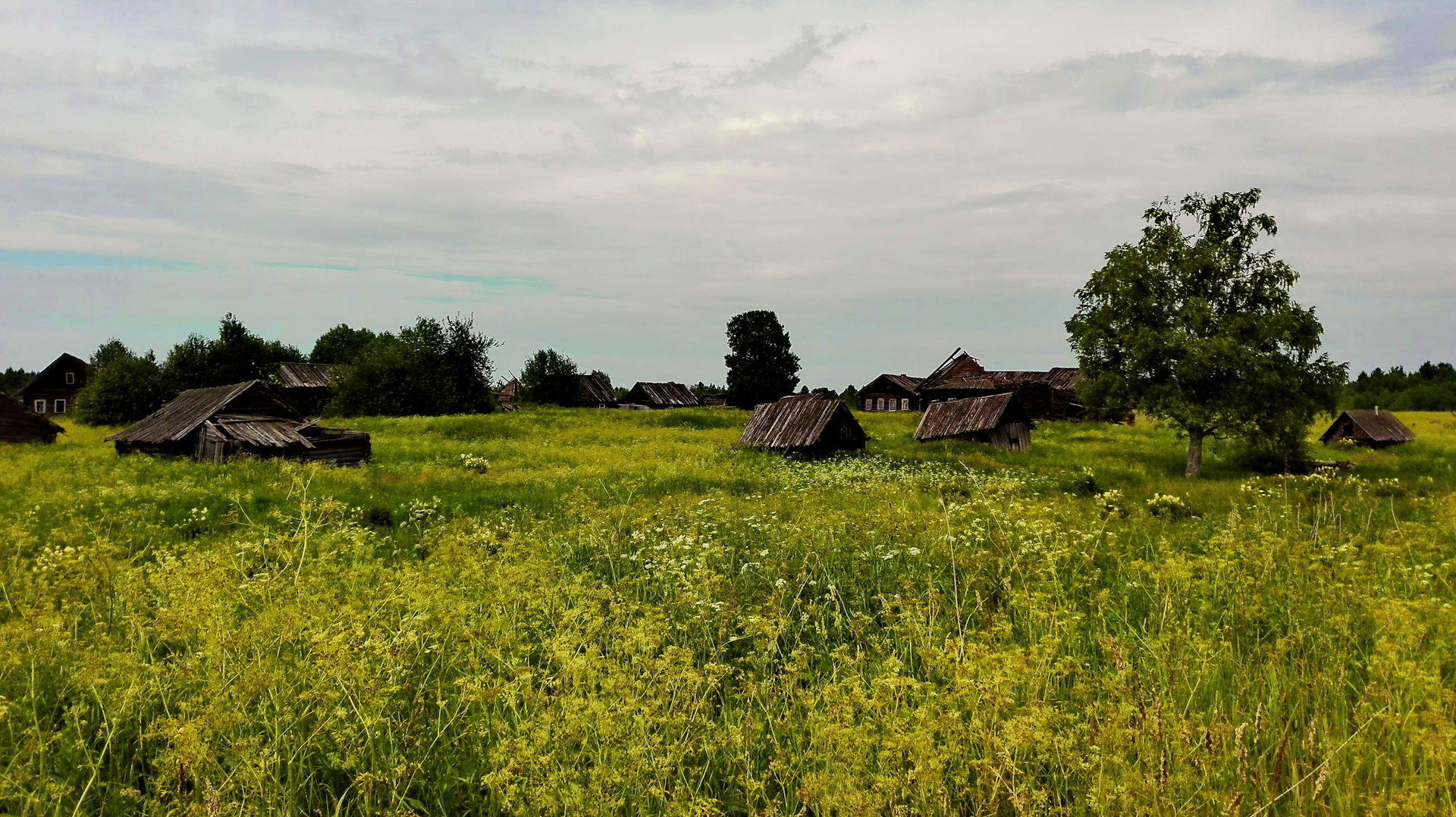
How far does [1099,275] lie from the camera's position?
30.7 meters

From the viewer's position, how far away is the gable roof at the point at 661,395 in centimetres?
8706

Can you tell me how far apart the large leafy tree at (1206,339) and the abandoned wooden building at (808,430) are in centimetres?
931

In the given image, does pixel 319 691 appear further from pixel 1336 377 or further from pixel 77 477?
pixel 1336 377

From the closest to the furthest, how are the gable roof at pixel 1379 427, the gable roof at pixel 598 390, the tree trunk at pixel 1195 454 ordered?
1. the tree trunk at pixel 1195 454
2. the gable roof at pixel 1379 427
3. the gable roof at pixel 598 390

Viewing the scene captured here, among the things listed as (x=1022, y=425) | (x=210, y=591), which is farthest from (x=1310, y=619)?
(x=1022, y=425)

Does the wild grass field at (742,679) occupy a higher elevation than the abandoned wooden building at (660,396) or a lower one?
lower

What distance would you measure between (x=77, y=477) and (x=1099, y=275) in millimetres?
→ 34037

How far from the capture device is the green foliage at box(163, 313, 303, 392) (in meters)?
52.1

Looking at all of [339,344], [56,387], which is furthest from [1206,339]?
[339,344]

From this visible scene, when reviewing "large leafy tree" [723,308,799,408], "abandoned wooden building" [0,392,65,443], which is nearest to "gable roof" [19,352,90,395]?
"abandoned wooden building" [0,392,65,443]

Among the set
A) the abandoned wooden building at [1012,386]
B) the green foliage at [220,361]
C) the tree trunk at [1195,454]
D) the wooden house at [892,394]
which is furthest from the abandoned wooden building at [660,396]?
the tree trunk at [1195,454]

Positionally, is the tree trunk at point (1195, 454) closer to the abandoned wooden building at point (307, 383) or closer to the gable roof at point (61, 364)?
the abandoned wooden building at point (307, 383)

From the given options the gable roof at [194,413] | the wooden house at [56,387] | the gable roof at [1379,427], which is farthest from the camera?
the wooden house at [56,387]

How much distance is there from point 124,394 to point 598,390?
1711 inches
